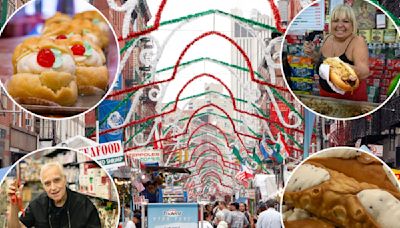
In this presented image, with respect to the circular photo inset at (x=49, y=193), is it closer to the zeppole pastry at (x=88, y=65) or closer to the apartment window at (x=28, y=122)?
the zeppole pastry at (x=88, y=65)

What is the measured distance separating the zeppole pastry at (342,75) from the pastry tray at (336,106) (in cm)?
46

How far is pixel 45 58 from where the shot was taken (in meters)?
11.1

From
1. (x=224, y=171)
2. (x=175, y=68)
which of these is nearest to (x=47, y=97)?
(x=175, y=68)

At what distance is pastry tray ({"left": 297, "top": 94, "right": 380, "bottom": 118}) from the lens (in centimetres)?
1187

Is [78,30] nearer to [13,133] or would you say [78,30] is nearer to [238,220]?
[238,220]

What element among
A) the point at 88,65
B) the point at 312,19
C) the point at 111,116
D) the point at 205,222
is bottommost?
the point at 205,222

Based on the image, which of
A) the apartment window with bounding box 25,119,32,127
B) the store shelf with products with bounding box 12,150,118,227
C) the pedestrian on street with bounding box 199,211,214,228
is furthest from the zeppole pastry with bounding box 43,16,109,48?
the apartment window with bounding box 25,119,32,127

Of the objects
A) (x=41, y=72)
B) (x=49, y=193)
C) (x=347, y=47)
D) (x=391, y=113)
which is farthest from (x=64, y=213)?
(x=391, y=113)

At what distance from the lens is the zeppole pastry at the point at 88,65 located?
11.2 metres

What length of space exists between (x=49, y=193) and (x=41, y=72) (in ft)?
6.21

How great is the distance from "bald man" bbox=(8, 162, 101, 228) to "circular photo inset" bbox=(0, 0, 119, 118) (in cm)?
161

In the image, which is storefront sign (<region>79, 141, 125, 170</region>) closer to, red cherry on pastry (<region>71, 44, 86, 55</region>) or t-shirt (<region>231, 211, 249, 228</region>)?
red cherry on pastry (<region>71, 44, 86, 55</region>)

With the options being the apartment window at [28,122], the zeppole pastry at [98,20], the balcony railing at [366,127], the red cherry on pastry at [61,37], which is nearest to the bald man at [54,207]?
the red cherry on pastry at [61,37]

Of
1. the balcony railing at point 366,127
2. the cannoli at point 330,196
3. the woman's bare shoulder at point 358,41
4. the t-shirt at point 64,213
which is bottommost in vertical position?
the t-shirt at point 64,213
